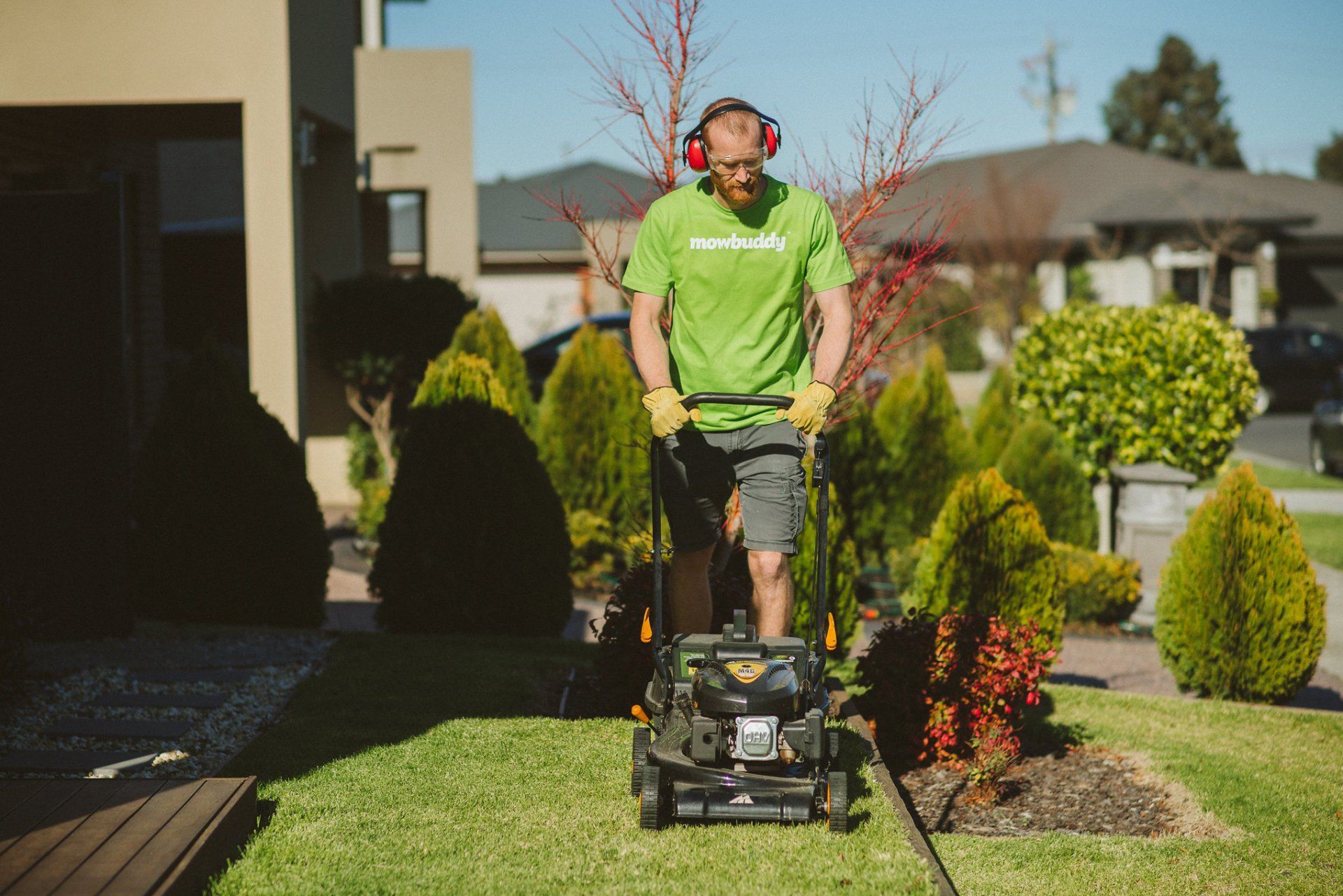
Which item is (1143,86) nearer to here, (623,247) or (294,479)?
(623,247)

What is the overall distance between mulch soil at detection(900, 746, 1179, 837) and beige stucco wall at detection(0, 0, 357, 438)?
16.7 feet

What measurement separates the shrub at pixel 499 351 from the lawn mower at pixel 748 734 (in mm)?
5821

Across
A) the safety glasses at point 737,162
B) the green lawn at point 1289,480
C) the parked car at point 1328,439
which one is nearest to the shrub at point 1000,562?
the safety glasses at point 737,162

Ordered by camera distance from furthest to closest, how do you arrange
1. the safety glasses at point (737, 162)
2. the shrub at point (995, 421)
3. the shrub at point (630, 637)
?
the shrub at point (995, 421)
the shrub at point (630, 637)
the safety glasses at point (737, 162)

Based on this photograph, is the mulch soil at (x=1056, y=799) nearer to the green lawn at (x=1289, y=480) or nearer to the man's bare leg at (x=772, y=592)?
the man's bare leg at (x=772, y=592)

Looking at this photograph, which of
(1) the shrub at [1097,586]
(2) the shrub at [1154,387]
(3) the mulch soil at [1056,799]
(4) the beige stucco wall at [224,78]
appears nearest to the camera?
(3) the mulch soil at [1056,799]

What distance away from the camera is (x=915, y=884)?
3.31 metres

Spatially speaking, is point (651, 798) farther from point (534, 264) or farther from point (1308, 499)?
point (534, 264)

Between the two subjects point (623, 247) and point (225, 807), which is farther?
point (623, 247)

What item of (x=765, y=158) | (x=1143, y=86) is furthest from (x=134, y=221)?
(x=1143, y=86)

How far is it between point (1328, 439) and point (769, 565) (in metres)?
15.7

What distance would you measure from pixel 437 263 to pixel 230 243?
8.05ft

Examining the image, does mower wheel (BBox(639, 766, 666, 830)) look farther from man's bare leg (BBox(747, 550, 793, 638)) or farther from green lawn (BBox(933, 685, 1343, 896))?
green lawn (BBox(933, 685, 1343, 896))

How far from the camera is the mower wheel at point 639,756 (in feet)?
12.6
